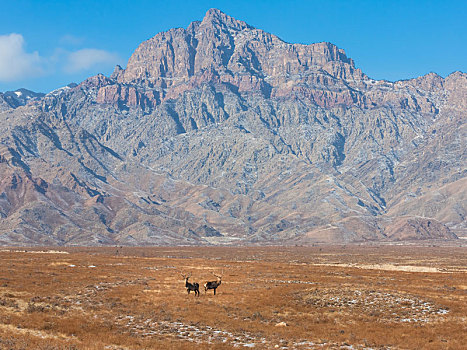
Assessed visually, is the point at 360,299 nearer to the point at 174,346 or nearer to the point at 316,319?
the point at 316,319

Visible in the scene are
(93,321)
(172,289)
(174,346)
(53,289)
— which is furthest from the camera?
(172,289)

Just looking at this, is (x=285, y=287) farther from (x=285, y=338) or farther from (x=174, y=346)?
(x=174, y=346)

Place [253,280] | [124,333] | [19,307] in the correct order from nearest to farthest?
1. [124,333]
2. [19,307]
3. [253,280]

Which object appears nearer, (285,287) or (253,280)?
(285,287)

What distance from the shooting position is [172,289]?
2105 inches

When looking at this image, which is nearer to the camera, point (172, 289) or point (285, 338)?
point (285, 338)

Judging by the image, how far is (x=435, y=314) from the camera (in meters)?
41.5

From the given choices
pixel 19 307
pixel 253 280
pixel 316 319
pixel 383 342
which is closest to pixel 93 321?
pixel 19 307

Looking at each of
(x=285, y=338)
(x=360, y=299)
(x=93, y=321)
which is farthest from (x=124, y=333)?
(x=360, y=299)

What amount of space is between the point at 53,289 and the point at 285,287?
25286 mm

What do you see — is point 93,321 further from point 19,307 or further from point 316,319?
point 316,319

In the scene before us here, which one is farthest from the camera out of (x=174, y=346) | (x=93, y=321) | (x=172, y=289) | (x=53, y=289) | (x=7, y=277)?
(x=7, y=277)

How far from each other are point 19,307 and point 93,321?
22.7 ft

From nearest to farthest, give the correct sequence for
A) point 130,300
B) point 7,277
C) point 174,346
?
1. point 174,346
2. point 130,300
3. point 7,277
